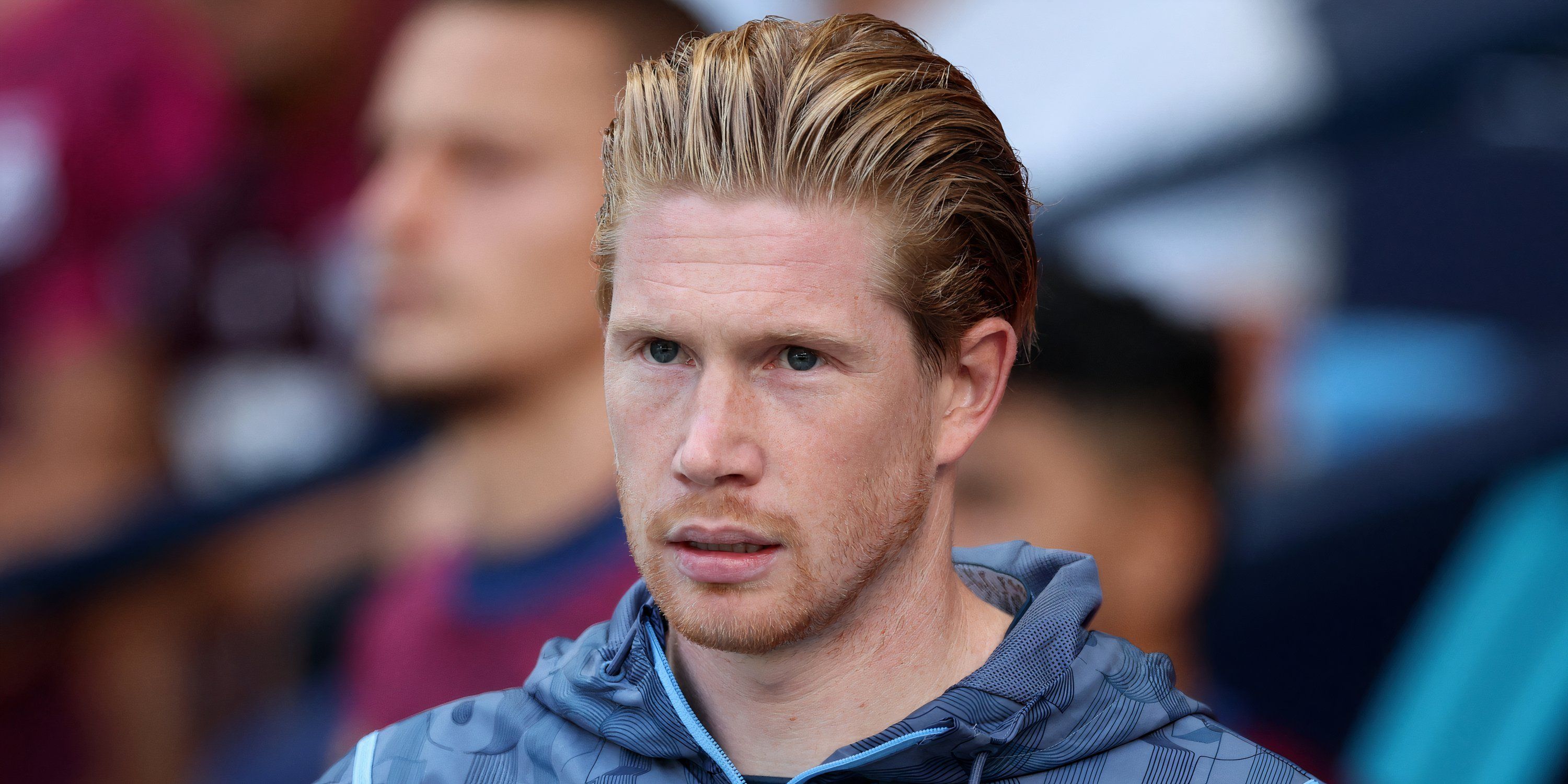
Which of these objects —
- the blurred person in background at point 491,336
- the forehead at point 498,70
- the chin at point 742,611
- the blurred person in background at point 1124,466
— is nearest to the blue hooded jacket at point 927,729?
the chin at point 742,611

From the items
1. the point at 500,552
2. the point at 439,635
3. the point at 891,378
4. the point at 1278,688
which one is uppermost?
the point at 891,378

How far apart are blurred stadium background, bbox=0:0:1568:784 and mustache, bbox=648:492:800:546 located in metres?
2.08

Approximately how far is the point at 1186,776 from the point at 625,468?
820 mm

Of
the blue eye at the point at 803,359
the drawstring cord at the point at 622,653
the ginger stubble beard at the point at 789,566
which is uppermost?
the blue eye at the point at 803,359

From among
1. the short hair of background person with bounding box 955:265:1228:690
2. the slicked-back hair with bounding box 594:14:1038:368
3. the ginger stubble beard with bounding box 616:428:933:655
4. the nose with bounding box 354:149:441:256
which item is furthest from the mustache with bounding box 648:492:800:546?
the nose with bounding box 354:149:441:256

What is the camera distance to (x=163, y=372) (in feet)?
14.4

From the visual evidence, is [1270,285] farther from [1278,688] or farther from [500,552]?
[500,552]

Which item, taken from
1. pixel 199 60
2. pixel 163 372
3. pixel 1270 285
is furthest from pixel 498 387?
pixel 1270 285

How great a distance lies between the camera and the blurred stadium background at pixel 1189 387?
3.60m

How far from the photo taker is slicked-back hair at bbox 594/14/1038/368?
68.9 inches

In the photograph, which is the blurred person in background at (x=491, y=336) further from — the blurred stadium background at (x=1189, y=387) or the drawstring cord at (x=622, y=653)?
the drawstring cord at (x=622, y=653)

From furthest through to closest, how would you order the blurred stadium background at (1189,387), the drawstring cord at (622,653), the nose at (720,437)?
the blurred stadium background at (1189,387)
the drawstring cord at (622,653)
the nose at (720,437)

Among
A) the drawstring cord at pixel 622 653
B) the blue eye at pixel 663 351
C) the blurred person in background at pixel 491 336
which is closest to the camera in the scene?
the blue eye at pixel 663 351

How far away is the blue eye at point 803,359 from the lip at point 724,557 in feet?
0.70
